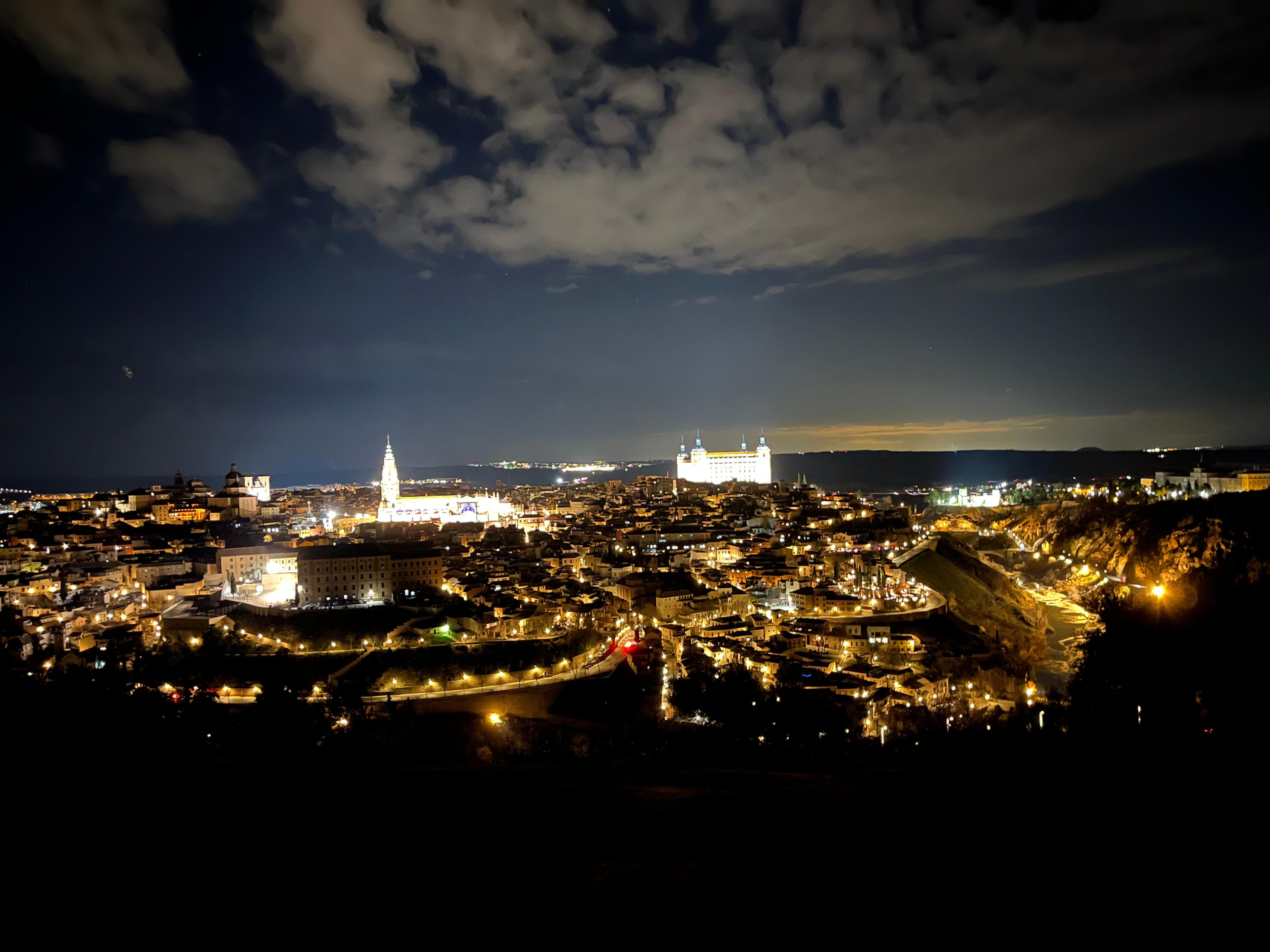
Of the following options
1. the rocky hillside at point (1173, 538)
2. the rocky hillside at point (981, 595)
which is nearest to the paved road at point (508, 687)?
the rocky hillside at point (981, 595)

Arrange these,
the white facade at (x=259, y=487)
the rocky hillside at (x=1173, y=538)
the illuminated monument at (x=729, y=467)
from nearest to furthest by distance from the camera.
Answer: the rocky hillside at (x=1173, y=538) → the white facade at (x=259, y=487) → the illuminated monument at (x=729, y=467)

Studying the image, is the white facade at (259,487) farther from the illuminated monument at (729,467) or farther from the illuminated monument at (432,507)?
the illuminated monument at (729,467)

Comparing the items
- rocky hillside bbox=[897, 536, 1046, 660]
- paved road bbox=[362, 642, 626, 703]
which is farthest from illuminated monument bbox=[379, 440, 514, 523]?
paved road bbox=[362, 642, 626, 703]

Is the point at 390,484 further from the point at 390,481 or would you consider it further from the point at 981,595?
the point at 981,595

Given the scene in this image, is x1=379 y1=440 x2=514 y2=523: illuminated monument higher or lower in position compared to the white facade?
lower

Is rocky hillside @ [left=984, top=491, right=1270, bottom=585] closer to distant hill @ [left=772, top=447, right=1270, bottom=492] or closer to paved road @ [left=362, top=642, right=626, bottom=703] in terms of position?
paved road @ [left=362, top=642, right=626, bottom=703]

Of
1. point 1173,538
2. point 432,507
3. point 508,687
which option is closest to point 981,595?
point 1173,538
